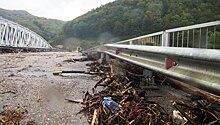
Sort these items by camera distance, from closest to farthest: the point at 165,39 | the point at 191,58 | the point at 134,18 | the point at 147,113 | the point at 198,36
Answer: the point at 191,58 → the point at 147,113 → the point at 198,36 → the point at 165,39 → the point at 134,18

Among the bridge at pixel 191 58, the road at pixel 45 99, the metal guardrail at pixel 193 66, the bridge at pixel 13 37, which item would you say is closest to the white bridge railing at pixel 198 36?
the bridge at pixel 191 58

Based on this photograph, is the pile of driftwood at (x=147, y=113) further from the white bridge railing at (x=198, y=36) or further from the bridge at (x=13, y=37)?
the bridge at (x=13, y=37)

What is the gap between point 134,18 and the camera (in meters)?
47.1

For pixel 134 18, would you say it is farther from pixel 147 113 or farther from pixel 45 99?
pixel 147 113

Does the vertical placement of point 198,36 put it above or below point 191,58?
above

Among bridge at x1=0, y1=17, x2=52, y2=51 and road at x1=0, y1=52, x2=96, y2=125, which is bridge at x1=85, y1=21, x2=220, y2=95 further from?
bridge at x1=0, y1=17, x2=52, y2=51

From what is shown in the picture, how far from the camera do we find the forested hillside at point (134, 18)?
14.1 metres

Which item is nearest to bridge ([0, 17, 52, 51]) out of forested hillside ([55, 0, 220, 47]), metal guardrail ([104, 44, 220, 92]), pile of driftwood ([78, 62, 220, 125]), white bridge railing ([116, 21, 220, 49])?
forested hillside ([55, 0, 220, 47])

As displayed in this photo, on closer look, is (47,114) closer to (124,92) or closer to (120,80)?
(124,92)

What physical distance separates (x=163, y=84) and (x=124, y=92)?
67.1 inches

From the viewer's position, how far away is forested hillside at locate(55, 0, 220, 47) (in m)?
14.1

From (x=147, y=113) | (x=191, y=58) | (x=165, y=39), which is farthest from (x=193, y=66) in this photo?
(x=165, y=39)

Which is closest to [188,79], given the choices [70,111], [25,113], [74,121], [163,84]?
[74,121]

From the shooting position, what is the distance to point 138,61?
16.9 ft
